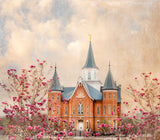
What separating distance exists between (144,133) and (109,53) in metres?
5.77

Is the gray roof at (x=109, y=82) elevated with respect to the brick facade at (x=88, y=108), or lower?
elevated

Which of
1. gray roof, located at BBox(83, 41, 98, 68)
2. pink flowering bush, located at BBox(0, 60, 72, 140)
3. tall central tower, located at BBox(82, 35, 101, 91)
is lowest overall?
pink flowering bush, located at BBox(0, 60, 72, 140)

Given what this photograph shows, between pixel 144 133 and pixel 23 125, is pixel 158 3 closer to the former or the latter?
pixel 144 133

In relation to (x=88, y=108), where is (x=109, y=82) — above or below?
above

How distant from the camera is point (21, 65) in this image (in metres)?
9.77

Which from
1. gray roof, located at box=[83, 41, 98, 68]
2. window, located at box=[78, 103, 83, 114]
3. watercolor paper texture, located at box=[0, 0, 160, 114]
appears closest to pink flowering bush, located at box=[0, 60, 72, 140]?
watercolor paper texture, located at box=[0, 0, 160, 114]

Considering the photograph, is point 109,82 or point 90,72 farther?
point 90,72

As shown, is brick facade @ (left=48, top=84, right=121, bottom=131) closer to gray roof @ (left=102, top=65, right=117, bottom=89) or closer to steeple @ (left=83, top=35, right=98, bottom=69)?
gray roof @ (left=102, top=65, right=117, bottom=89)

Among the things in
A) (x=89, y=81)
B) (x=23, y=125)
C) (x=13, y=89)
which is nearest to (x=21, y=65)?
(x=13, y=89)

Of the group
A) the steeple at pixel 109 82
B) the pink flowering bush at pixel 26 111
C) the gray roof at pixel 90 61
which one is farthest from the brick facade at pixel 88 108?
the pink flowering bush at pixel 26 111

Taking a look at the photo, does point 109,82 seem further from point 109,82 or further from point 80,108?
point 80,108

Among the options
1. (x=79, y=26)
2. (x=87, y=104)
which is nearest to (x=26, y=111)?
(x=79, y=26)

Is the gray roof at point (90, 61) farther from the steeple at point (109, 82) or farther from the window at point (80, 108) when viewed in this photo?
the window at point (80, 108)

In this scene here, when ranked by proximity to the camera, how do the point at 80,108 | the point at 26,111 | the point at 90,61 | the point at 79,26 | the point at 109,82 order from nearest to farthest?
1. the point at 26,111
2. the point at 79,26
3. the point at 109,82
4. the point at 80,108
5. the point at 90,61
